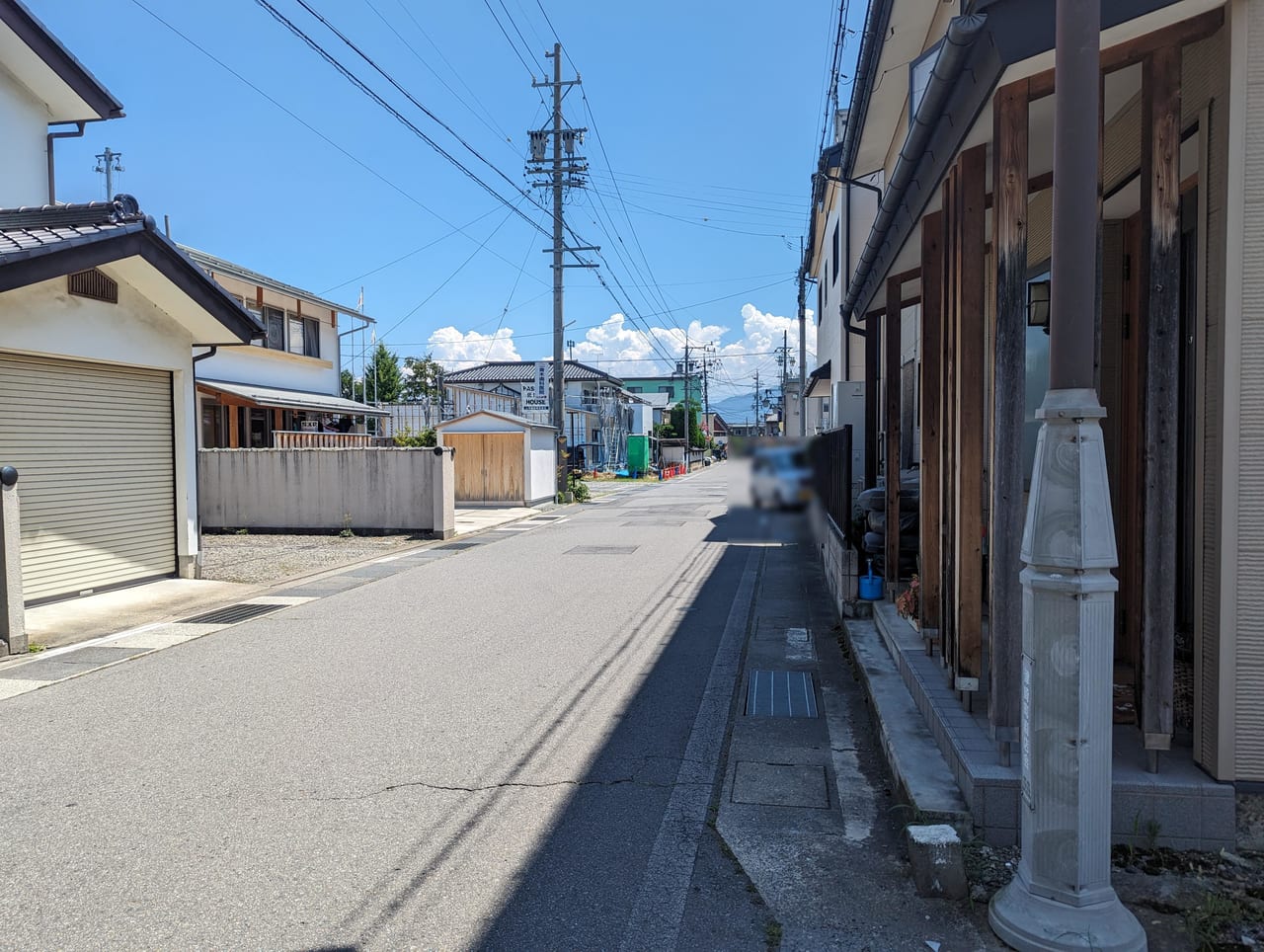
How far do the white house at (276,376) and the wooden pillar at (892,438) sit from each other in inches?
635

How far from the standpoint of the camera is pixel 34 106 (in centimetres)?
1358

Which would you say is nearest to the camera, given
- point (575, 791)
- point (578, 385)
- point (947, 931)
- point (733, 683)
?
point (947, 931)

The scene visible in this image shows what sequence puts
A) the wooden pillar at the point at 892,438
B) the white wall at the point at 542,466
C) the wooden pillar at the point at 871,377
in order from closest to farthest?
1. the wooden pillar at the point at 892,438
2. the wooden pillar at the point at 871,377
3. the white wall at the point at 542,466

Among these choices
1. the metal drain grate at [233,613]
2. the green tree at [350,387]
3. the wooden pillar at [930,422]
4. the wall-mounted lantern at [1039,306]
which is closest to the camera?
the wall-mounted lantern at [1039,306]

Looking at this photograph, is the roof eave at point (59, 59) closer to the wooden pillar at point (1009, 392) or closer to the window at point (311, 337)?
the window at point (311, 337)

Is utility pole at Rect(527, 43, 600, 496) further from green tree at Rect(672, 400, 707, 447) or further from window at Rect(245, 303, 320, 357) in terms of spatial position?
green tree at Rect(672, 400, 707, 447)

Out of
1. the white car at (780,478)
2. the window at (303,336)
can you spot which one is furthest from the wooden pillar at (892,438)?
the window at (303,336)

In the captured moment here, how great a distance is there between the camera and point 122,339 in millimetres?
10609

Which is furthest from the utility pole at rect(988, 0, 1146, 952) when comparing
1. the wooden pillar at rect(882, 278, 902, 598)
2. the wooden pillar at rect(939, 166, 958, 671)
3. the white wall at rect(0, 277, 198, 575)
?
the white wall at rect(0, 277, 198, 575)

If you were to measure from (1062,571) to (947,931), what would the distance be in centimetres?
137

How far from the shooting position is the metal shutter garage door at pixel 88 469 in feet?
31.3

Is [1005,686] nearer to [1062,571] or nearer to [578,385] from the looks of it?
[1062,571]

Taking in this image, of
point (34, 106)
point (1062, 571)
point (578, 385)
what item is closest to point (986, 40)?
point (1062, 571)

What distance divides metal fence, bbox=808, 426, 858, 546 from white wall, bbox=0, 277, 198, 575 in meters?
8.27
